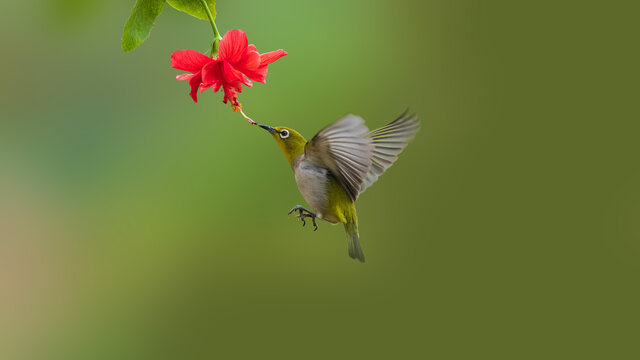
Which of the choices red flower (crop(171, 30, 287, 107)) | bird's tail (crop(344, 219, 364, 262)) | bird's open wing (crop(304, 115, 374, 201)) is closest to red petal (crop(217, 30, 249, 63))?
red flower (crop(171, 30, 287, 107))

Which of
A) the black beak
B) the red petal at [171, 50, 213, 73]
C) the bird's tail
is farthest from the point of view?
the bird's tail

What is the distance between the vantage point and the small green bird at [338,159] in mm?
589

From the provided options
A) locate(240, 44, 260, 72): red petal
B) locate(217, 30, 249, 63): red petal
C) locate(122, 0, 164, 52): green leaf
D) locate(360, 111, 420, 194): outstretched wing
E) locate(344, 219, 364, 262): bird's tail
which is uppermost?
locate(122, 0, 164, 52): green leaf

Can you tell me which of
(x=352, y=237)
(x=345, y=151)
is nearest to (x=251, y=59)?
(x=345, y=151)

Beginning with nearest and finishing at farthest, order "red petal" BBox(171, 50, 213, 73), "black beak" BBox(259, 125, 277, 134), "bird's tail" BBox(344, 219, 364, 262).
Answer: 1. "red petal" BBox(171, 50, 213, 73)
2. "black beak" BBox(259, 125, 277, 134)
3. "bird's tail" BBox(344, 219, 364, 262)

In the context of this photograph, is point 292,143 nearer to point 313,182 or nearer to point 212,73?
point 313,182

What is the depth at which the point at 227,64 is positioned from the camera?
52 cm

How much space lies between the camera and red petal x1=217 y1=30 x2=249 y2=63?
506 mm

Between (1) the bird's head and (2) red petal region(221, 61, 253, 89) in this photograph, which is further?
(1) the bird's head

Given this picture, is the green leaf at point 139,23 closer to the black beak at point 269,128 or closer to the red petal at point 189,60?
the red petal at point 189,60

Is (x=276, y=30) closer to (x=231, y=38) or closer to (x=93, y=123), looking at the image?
(x=93, y=123)

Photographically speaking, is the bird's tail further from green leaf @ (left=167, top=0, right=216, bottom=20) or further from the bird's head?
green leaf @ (left=167, top=0, right=216, bottom=20)

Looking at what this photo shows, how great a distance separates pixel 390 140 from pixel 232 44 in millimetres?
253

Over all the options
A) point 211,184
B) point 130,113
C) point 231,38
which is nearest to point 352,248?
point 231,38
